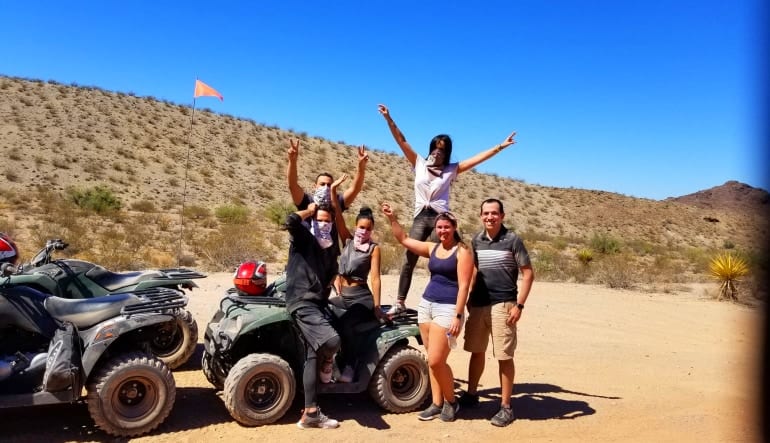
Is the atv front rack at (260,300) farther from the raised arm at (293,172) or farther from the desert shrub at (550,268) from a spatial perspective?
the desert shrub at (550,268)

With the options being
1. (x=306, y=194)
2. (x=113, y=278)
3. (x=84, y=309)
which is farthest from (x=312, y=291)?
(x=113, y=278)

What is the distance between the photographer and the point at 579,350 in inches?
350

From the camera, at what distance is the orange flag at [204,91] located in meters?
10.1

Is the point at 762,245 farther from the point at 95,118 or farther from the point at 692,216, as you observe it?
the point at 692,216

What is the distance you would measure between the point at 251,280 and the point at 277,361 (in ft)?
3.30

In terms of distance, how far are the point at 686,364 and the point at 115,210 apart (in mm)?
23379

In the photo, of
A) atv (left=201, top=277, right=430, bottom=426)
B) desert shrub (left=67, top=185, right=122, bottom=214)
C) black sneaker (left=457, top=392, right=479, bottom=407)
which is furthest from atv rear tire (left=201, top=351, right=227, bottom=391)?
desert shrub (left=67, top=185, right=122, bottom=214)

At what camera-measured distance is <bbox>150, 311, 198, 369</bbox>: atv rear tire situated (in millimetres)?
6590

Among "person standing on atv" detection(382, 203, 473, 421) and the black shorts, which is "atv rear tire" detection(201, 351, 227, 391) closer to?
the black shorts

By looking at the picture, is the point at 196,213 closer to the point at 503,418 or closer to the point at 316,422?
the point at 316,422

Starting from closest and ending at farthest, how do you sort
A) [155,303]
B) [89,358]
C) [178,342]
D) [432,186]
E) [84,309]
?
1. [89,358]
2. [84,309]
3. [155,303]
4. [432,186]
5. [178,342]

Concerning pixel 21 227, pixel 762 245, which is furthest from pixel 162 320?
pixel 21 227

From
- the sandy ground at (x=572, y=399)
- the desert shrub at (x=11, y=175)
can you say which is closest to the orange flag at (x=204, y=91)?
the sandy ground at (x=572, y=399)

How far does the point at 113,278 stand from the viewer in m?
6.33
